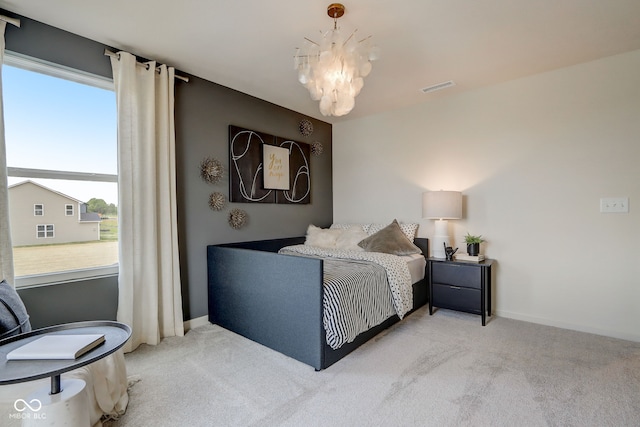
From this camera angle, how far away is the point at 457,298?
3.00 m

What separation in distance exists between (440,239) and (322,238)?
1349mm

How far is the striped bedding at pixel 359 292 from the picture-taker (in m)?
2.09

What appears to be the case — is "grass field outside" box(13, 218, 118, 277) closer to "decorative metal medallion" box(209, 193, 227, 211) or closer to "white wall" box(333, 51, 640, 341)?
"decorative metal medallion" box(209, 193, 227, 211)

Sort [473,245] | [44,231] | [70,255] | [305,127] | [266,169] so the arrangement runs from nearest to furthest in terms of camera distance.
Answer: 1. [44,231]
2. [70,255]
3. [473,245]
4. [266,169]
5. [305,127]

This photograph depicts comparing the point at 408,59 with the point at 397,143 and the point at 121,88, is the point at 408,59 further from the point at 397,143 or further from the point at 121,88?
the point at 121,88

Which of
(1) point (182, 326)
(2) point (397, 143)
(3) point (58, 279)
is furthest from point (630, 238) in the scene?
(3) point (58, 279)

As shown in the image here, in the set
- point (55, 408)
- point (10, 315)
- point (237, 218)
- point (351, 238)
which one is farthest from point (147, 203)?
point (351, 238)

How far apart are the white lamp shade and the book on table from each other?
9.54ft

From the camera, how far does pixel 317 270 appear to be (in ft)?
6.76

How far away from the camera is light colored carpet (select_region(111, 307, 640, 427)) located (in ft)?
5.26

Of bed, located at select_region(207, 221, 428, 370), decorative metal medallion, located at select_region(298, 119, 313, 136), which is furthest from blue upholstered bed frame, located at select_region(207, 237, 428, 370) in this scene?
decorative metal medallion, located at select_region(298, 119, 313, 136)

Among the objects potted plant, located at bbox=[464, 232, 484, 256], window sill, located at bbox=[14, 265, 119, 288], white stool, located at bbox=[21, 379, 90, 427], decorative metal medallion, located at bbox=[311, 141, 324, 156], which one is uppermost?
decorative metal medallion, located at bbox=[311, 141, 324, 156]

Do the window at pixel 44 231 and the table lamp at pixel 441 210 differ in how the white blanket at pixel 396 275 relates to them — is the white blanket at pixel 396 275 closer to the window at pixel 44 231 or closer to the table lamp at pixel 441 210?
the table lamp at pixel 441 210

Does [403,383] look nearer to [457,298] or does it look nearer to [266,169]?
[457,298]
